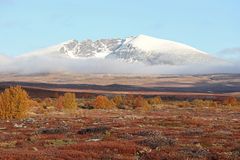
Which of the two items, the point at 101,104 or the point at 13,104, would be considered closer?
the point at 13,104

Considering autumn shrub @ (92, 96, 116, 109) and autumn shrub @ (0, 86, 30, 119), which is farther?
autumn shrub @ (92, 96, 116, 109)

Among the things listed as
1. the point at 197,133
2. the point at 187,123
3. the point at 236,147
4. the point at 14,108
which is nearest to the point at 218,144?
the point at 236,147

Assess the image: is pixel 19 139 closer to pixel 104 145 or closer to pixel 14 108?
pixel 104 145

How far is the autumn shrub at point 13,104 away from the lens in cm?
5278

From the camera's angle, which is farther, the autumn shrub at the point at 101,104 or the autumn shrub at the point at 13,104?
the autumn shrub at the point at 101,104

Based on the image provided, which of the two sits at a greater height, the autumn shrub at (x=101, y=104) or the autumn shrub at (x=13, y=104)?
the autumn shrub at (x=13, y=104)

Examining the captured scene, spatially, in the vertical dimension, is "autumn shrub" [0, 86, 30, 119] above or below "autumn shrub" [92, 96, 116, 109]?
above

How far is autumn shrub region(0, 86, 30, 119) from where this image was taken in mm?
52781

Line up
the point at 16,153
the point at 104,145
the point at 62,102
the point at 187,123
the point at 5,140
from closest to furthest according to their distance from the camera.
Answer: the point at 16,153, the point at 104,145, the point at 5,140, the point at 187,123, the point at 62,102

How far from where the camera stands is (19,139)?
86.3 feet

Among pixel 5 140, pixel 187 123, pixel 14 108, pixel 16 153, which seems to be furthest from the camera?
pixel 14 108

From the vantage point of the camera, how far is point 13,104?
5288cm

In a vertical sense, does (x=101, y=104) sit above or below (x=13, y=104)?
below

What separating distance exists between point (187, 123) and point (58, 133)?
14622mm
